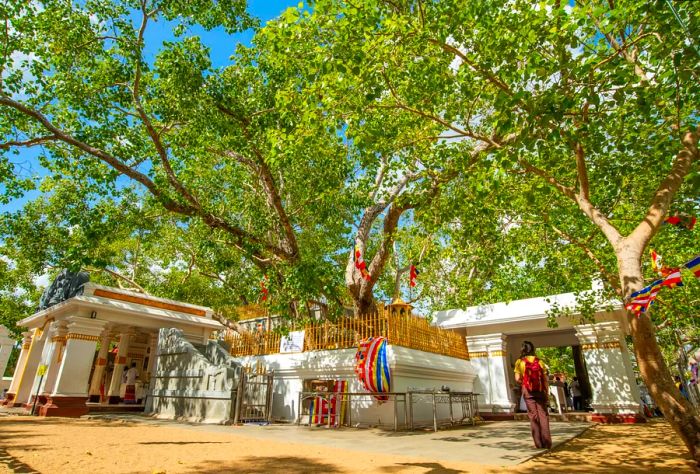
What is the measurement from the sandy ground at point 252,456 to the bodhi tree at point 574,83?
131 centimetres

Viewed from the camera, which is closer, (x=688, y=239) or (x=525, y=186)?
(x=525, y=186)

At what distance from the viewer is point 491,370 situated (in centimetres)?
1421

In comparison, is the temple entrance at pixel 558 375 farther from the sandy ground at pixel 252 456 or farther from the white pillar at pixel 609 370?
the sandy ground at pixel 252 456

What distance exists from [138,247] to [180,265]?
10.5ft

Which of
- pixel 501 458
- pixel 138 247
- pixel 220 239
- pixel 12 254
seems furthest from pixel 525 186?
pixel 12 254

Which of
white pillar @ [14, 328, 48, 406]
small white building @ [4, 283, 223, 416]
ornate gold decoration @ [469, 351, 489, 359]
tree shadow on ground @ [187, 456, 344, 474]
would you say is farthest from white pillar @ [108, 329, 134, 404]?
ornate gold decoration @ [469, 351, 489, 359]

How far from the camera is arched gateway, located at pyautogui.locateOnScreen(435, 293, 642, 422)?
1214cm

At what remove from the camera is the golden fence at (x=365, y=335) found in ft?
34.4

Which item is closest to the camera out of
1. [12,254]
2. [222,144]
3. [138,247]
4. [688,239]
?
[222,144]

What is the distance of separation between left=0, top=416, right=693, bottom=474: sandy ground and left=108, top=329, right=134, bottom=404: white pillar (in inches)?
370

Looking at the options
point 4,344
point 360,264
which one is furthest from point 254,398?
point 4,344

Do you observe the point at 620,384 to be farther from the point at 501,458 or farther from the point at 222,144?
the point at 222,144

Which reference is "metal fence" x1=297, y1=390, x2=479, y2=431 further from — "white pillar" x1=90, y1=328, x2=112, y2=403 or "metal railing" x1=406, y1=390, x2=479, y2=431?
"white pillar" x1=90, y1=328, x2=112, y2=403

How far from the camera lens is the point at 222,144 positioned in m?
12.0
